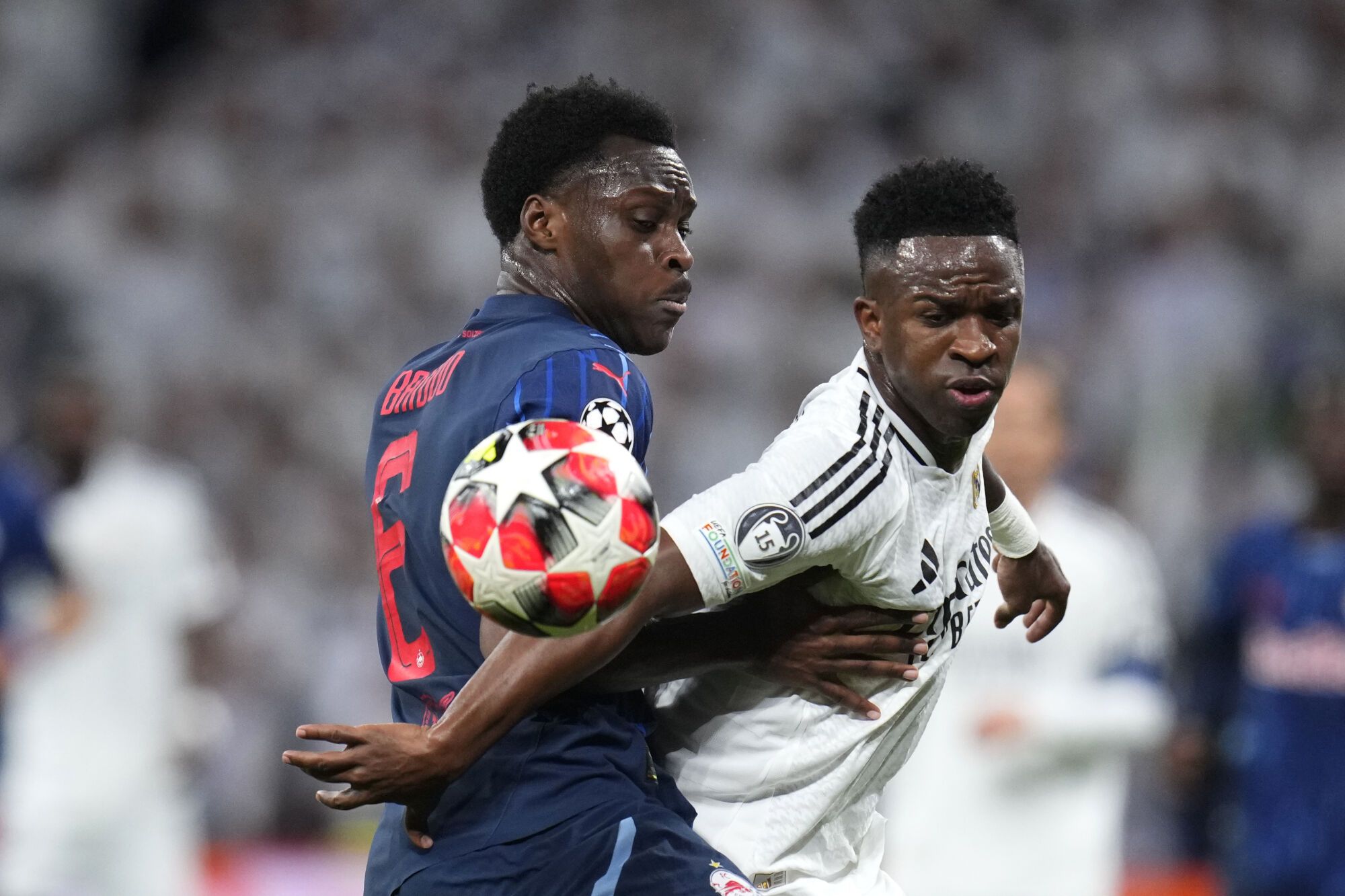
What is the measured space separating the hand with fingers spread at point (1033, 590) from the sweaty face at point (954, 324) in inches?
24.6

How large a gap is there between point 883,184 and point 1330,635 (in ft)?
12.7

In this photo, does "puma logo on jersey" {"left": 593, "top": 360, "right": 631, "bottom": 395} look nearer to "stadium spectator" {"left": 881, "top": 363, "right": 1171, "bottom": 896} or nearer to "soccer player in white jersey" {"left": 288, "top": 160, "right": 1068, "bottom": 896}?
"soccer player in white jersey" {"left": 288, "top": 160, "right": 1068, "bottom": 896}

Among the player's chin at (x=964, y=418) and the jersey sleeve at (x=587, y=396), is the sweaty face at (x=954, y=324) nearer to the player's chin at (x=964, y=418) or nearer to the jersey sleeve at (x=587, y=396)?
the player's chin at (x=964, y=418)

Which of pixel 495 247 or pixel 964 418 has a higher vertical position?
pixel 495 247

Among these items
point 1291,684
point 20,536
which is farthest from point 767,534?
point 20,536

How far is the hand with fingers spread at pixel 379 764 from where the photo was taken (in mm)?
2627

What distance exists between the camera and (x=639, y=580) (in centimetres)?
264

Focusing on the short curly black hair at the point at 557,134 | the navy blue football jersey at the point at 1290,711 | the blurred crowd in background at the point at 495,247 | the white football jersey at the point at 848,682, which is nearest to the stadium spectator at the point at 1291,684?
the navy blue football jersey at the point at 1290,711

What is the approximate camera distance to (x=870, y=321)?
3.27 m

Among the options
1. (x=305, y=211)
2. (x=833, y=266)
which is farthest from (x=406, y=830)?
(x=305, y=211)

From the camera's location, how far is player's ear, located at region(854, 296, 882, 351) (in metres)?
3.25

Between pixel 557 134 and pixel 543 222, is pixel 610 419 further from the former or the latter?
pixel 557 134

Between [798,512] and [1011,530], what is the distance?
919 millimetres

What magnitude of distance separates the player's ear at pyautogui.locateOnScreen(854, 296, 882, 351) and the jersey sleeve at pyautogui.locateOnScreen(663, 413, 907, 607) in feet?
0.78
